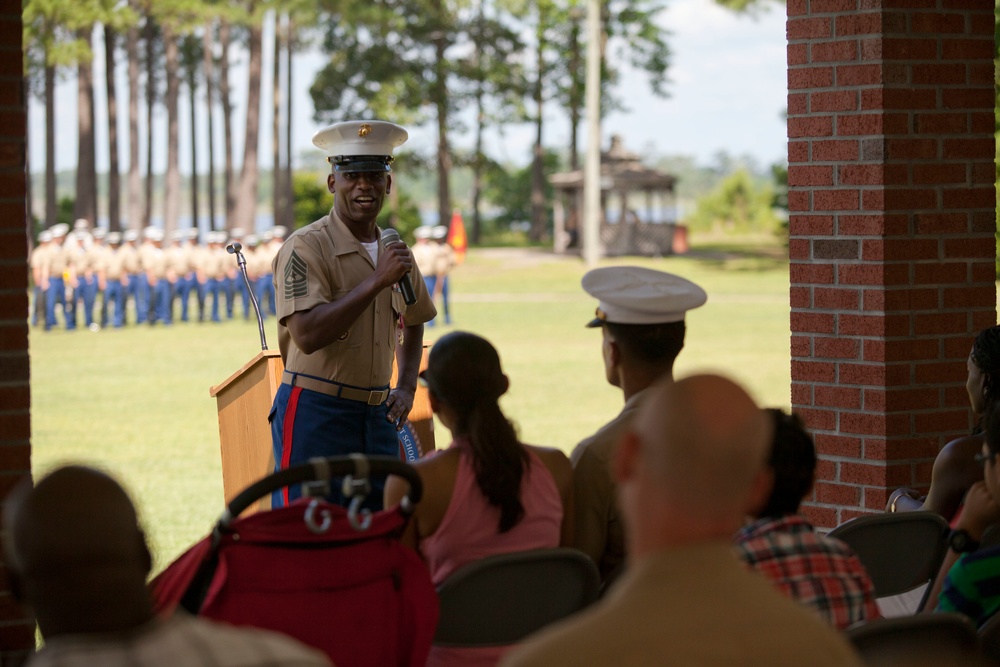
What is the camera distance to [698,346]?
60.4 ft

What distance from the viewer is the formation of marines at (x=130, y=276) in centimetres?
2480

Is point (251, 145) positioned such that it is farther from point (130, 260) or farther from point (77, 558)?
point (77, 558)

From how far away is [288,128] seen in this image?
5281 centimetres

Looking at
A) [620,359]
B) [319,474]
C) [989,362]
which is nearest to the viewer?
[319,474]

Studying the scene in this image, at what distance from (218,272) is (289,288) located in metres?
23.0

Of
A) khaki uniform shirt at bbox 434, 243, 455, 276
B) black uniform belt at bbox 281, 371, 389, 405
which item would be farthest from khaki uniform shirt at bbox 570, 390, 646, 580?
khaki uniform shirt at bbox 434, 243, 455, 276

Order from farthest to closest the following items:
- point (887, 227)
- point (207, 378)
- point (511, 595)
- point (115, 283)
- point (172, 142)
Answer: point (172, 142)
point (115, 283)
point (207, 378)
point (887, 227)
point (511, 595)

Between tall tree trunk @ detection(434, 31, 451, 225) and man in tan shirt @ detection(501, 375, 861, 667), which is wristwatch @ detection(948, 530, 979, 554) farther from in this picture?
tall tree trunk @ detection(434, 31, 451, 225)

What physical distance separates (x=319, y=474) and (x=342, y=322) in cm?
181

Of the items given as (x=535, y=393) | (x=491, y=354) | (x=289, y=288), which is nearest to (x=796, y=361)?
(x=289, y=288)

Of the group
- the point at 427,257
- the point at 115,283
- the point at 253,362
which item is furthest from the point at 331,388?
the point at 115,283

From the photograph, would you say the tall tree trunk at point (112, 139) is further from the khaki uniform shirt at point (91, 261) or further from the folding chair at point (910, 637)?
the folding chair at point (910, 637)

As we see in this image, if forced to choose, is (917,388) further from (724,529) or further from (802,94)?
(724,529)

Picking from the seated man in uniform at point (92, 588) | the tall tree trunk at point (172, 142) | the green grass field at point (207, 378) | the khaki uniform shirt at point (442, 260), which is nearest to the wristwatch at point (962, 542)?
the green grass field at point (207, 378)
